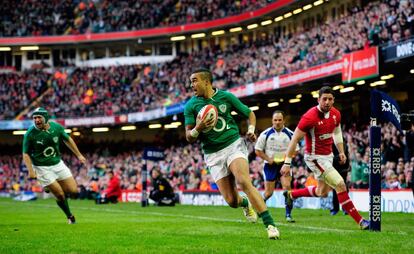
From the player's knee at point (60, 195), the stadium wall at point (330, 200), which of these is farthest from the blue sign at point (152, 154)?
the player's knee at point (60, 195)

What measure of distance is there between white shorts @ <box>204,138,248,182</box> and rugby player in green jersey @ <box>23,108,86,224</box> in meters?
5.90

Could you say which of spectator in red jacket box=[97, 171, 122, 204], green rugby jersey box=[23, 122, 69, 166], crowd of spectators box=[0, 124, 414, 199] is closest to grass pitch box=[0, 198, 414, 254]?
green rugby jersey box=[23, 122, 69, 166]

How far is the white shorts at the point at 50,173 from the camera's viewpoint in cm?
1664

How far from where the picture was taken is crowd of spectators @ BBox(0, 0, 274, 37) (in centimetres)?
6219

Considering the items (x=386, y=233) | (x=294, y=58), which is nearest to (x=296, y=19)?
(x=294, y=58)

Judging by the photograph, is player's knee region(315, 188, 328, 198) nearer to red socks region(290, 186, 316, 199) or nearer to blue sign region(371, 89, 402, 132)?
red socks region(290, 186, 316, 199)

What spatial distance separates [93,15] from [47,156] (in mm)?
52293

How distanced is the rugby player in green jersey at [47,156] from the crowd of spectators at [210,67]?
15.5 meters

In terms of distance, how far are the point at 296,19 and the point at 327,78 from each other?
66.2 feet

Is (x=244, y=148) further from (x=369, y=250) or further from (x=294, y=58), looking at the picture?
(x=294, y=58)

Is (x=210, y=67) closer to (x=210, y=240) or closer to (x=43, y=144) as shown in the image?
(x=43, y=144)

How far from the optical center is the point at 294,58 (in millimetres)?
40625

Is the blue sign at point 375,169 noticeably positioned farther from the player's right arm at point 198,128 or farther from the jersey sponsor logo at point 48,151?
the jersey sponsor logo at point 48,151

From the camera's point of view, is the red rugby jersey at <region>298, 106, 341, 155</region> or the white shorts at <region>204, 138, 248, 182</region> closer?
the white shorts at <region>204, 138, 248, 182</region>
